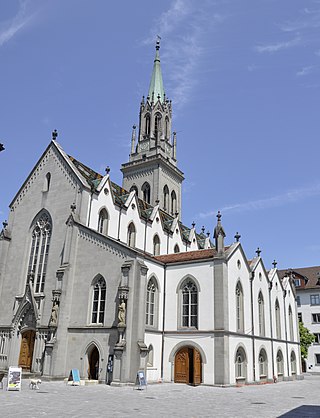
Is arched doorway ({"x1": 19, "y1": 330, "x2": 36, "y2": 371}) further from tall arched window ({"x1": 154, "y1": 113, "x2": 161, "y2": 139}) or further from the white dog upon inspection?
tall arched window ({"x1": 154, "y1": 113, "x2": 161, "y2": 139})

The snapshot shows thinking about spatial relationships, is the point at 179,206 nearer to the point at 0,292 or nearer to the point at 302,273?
the point at 302,273

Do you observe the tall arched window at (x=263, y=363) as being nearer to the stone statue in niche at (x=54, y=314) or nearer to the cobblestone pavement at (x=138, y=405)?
the cobblestone pavement at (x=138, y=405)

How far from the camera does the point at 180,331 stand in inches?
1271

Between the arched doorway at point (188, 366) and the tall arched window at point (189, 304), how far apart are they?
2059mm

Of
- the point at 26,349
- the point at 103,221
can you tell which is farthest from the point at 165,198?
the point at 26,349

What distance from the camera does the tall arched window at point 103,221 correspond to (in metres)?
37.0

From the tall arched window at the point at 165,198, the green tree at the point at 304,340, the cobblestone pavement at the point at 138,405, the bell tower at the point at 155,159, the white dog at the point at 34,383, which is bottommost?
the cobblestone pavement at the point at 138,405

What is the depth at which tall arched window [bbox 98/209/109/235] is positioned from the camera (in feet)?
121

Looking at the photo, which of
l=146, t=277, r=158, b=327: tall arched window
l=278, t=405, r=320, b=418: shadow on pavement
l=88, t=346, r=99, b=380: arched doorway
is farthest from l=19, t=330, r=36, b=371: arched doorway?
l=278, t=405, r=320, b=418: shadow on pavement

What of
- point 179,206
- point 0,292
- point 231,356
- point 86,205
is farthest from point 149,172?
point 231,356

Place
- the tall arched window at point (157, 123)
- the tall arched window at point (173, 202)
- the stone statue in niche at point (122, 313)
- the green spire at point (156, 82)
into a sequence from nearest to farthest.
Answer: the stone statue in niche at point (122, 313) → the tall arched window at point (173, 202) → the tall arched window at point (157, 123) → the green spire at point (156, 82)

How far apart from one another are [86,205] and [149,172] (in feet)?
79.9

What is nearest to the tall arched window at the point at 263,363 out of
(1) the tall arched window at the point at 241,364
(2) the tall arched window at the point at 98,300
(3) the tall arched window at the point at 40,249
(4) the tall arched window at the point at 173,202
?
(1) the tall arched window at the point at 241,364

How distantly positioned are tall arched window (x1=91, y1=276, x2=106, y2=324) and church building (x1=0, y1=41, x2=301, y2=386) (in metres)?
0.08
